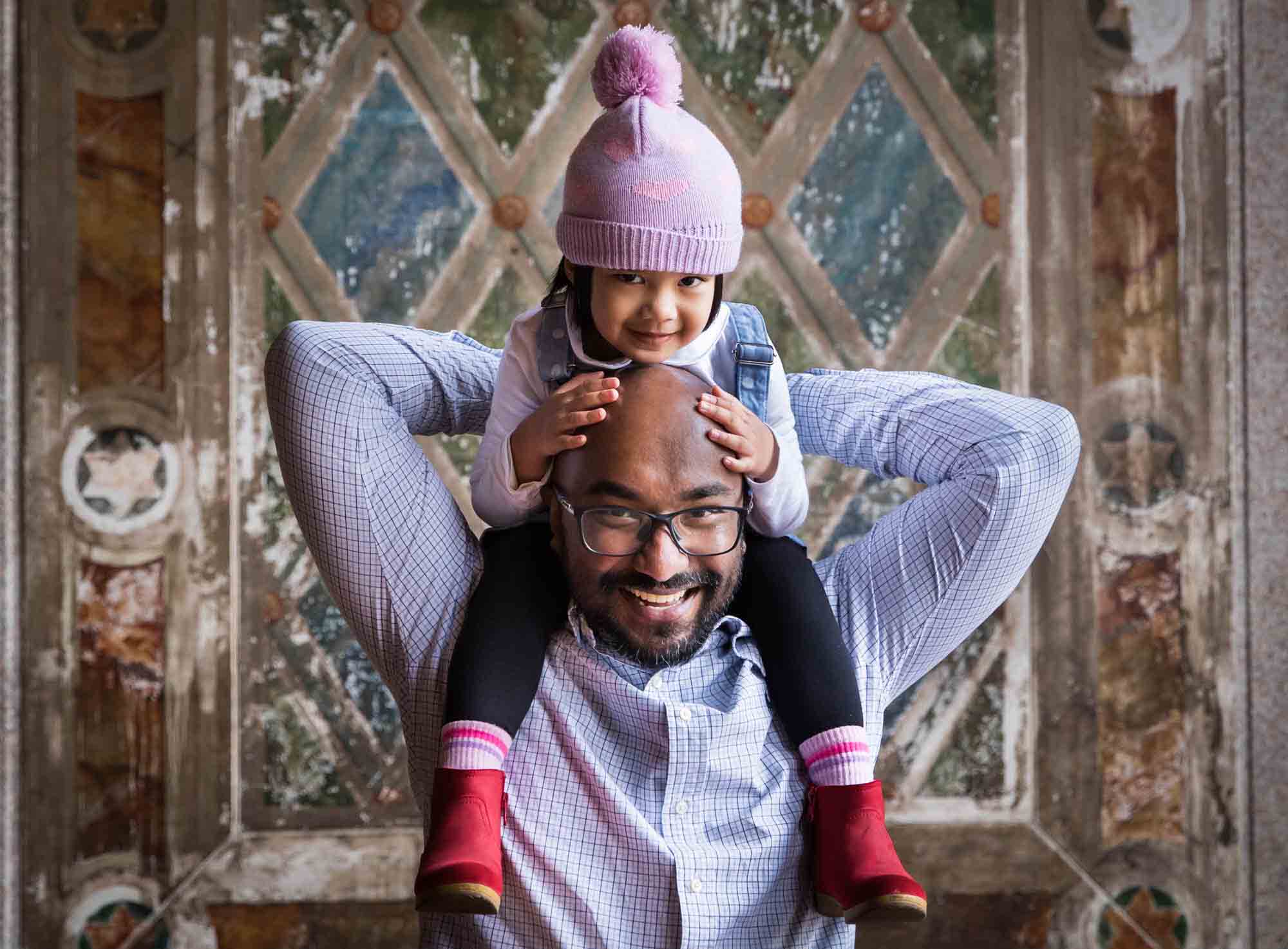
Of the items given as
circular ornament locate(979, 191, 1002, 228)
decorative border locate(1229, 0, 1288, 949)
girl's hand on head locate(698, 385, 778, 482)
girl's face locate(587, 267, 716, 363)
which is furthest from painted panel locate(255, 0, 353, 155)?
decorative border locate(1229, 0, 1288, 949)

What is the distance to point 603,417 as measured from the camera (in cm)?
130

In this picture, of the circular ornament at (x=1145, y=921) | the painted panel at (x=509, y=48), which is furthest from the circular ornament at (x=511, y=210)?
the circular ornament at (x=1145, y=921)

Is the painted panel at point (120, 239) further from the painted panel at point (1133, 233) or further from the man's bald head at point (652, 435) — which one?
the painted panel at point (1133, 233)

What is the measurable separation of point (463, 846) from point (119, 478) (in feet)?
7.04

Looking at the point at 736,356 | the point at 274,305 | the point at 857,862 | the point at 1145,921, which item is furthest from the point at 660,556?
the point at 1145,921

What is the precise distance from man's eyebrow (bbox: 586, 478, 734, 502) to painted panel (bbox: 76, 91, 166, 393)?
2.10 meters

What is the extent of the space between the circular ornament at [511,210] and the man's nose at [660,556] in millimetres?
1996

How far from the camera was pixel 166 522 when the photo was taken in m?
3.11

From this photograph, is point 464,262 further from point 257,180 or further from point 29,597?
point 29,597

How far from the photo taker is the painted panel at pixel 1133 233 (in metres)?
3.25

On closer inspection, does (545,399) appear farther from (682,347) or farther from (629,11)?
(629,11)

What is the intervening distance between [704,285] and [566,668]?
1.51ft

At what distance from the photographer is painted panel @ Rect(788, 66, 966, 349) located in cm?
322

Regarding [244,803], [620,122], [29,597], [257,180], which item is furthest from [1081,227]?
[29,597]
